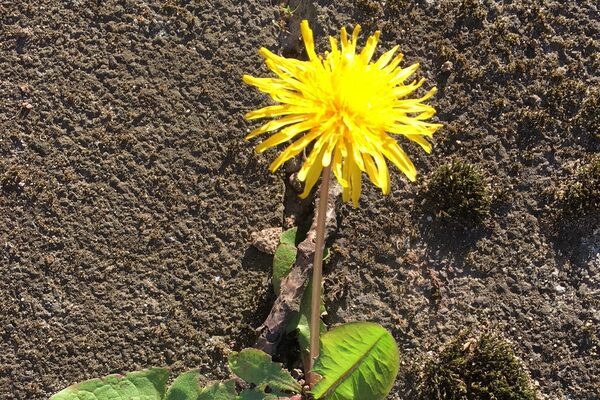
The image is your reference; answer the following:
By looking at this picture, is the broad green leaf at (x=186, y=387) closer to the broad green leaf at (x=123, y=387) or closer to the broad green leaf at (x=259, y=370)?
the broad green leaf at (x=123, y=387)

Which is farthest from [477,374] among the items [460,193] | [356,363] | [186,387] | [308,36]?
[308,36]

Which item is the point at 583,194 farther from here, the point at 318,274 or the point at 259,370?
the point at 259,370

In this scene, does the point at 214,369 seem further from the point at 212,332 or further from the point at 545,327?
the point at 545,327

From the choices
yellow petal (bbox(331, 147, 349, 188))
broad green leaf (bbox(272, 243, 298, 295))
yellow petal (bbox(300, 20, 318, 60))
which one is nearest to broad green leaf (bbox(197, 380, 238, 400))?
broad green leaf (bbox(272, 243, 298, 295))

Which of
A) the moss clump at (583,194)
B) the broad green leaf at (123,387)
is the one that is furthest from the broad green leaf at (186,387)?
the moss clump at (583,194)

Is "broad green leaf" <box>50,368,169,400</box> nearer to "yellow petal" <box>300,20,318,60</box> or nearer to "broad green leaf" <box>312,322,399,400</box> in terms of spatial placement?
"broad green leaf" <box>312,322,399,400</box>

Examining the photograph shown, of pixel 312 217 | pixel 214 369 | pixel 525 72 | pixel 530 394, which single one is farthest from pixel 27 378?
pixel 525 72
